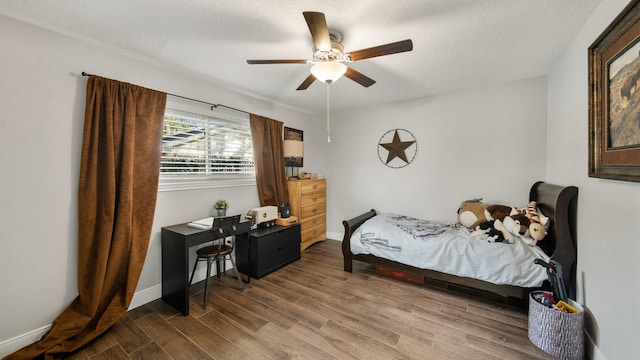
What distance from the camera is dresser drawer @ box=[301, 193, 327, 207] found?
3.66 m

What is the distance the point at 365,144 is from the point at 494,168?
6.14 ft

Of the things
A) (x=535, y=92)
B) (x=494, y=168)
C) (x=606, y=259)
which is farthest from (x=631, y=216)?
(x=535, y=92)

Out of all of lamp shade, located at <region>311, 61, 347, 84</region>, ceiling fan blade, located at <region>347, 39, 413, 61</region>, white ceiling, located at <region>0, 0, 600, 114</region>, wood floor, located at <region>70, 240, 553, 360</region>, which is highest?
white ceiling, located at <region>0, 0, 600, 114</region>

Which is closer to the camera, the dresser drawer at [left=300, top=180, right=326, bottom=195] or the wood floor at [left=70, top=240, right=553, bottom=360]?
the wood floor at [left=70, top=240, right=553, bottom=360]

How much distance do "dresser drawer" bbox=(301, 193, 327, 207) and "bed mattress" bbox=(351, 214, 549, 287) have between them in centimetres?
107

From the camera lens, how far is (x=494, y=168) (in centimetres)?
305

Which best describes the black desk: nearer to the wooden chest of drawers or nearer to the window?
the window

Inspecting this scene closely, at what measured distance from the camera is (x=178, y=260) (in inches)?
84.6

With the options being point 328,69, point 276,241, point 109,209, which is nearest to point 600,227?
point 328,69

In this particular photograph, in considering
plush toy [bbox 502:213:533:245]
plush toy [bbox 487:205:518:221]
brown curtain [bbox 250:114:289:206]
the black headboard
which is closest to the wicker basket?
the black headboard

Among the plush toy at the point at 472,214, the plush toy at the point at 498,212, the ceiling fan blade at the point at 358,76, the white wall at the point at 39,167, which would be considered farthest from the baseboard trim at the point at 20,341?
the plush toy at the point at 498,212

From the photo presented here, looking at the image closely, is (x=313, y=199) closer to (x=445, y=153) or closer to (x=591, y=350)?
(x=445, y=153)

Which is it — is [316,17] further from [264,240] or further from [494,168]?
[494,168]

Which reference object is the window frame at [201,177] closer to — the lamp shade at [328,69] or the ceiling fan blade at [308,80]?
the ceiling fan blade at [308,80]
